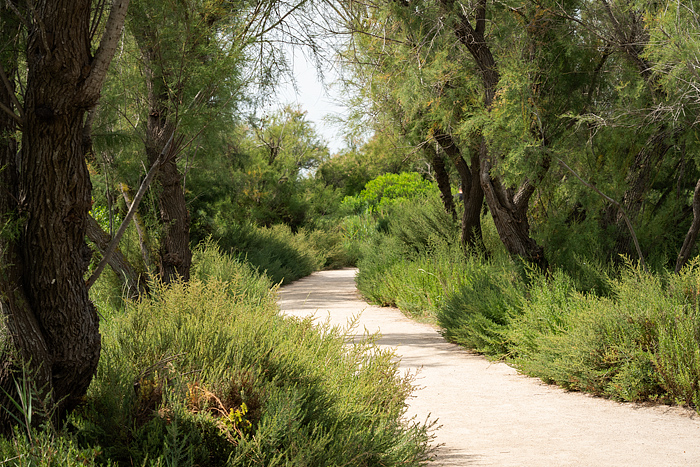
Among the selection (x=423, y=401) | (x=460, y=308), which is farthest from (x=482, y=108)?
(x=423, y=401)

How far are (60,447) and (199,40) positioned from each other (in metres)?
3.53

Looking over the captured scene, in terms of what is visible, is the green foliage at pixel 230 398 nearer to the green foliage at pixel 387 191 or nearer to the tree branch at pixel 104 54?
the tree branch at pixel 104 54

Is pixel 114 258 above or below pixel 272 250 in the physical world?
above

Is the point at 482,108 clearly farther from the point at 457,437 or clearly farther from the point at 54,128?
the point at 54,128

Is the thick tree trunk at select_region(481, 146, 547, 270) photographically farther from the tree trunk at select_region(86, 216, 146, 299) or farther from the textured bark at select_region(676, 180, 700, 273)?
the tree trunk at select_region(86, 216, 146, 299)

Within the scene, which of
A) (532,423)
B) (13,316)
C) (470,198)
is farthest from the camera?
(470,198)

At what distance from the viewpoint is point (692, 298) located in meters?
6.21

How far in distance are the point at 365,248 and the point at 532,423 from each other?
36.5ft

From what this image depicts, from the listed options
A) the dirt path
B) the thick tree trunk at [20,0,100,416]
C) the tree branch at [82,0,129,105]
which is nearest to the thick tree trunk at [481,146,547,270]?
the dirt path

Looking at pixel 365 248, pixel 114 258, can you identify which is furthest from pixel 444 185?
pixel 114 258

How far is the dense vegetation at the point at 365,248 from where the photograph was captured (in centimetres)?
318

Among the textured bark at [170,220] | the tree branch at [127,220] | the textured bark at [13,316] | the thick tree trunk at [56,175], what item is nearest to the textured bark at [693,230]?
the tree branch at [127,220]

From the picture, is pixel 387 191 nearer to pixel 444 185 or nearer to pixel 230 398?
pixel 444 185

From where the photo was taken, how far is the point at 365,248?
16.0 m
